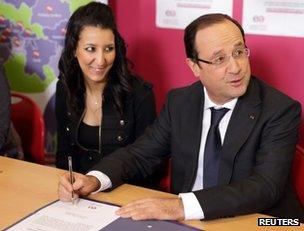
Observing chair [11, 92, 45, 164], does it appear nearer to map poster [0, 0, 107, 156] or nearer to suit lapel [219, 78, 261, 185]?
map poster [0, 0, 107, 156]

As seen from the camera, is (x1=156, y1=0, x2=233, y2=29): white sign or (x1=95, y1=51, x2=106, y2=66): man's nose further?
(x1=156, y1=0, x2=233, y2=29): white sign

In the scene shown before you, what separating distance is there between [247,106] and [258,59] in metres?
0.91

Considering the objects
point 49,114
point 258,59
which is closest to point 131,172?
point 258,59

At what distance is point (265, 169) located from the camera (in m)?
1.69

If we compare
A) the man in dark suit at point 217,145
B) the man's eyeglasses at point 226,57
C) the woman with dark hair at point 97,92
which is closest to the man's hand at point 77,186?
the man in dark suit at point 217,145

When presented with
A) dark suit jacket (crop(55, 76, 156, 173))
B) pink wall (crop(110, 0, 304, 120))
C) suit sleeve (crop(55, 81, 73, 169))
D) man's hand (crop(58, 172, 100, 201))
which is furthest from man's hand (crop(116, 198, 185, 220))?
pink wall (crop(110, 0, 304, 120))

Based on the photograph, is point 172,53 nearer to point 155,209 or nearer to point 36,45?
point 36,45

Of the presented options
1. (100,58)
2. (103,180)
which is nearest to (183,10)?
(100,58)

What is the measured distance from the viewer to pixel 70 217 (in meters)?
1.54

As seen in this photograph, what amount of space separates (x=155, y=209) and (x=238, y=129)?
0.51 m

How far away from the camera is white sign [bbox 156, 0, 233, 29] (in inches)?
107

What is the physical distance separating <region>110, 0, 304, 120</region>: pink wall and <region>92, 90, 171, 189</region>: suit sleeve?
845 mm

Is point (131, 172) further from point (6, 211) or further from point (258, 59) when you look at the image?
point (258, 59)

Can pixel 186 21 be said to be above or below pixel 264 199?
above
